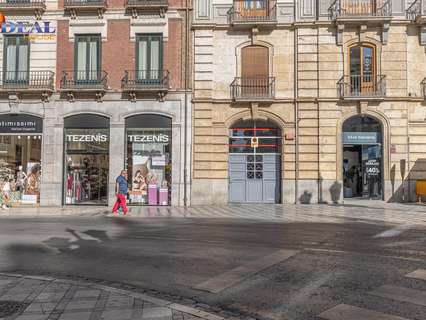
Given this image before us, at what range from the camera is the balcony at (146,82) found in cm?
2139

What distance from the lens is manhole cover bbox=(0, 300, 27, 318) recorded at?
485cm

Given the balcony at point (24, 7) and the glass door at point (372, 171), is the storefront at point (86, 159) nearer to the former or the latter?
the balcony at point (24, 7)

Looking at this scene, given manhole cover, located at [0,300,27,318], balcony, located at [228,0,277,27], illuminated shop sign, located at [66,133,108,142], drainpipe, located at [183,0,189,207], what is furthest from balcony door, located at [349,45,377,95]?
manhole cover, located at [0,300,27,318]

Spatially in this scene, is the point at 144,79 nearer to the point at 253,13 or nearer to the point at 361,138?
the point at 253,13

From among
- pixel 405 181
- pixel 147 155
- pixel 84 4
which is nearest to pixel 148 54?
pixel 84 4

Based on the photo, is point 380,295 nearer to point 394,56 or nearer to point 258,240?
point 258,240

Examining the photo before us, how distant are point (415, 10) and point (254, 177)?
1142 centimetres

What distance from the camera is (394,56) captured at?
21.5 meters

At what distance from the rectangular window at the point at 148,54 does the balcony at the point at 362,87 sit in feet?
29.9

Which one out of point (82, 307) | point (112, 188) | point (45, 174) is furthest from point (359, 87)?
point (82, 307)

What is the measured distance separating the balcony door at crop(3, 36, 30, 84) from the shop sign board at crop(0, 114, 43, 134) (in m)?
1.82

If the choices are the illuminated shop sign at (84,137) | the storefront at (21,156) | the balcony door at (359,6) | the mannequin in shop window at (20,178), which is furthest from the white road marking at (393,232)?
the mannequin in shop window at (20,178)

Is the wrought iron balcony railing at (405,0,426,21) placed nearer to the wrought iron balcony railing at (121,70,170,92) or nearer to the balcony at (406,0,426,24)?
the balcony at (406,0,426,24)

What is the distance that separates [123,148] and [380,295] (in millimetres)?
17645
